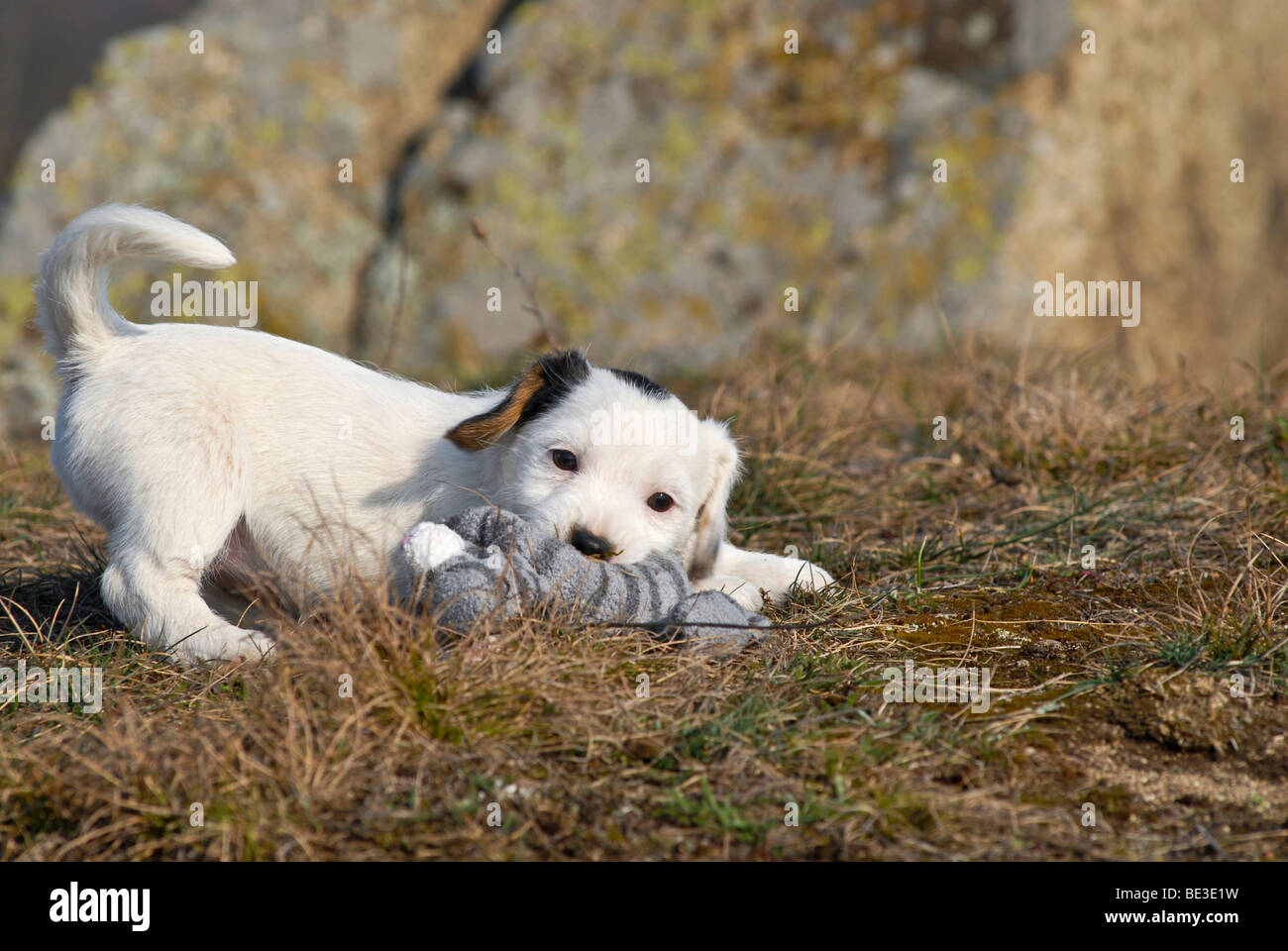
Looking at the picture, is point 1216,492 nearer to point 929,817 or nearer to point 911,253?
point 929,817

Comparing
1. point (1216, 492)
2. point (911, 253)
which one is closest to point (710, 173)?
point (911, 253)

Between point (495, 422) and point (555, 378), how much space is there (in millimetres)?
278

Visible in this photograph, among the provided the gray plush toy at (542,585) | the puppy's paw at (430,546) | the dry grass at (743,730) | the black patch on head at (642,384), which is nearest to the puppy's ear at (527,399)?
the black patch on head at (642,384)

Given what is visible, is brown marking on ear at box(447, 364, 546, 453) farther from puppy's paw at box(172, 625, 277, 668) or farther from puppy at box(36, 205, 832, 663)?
puppy's paw at box(172, 625, 277, 668)

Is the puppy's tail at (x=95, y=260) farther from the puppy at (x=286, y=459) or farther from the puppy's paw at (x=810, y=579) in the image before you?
the puppy's paw at (x=810, y=579)

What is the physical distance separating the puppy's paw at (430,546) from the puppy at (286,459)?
0.69 ft

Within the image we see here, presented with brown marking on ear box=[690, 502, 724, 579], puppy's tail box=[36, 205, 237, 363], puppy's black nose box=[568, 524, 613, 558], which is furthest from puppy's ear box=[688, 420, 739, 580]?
puppy's tail box=[36, 205, 237, 363]

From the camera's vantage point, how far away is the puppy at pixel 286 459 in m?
3.40

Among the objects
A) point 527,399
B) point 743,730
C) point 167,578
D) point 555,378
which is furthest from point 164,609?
point 743,730

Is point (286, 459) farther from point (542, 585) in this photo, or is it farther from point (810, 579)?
point (810, 579)

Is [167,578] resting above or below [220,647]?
above

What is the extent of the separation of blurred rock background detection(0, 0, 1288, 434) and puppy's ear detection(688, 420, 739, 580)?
3395mm

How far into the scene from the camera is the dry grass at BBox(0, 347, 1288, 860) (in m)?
2.33

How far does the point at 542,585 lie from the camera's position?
307 centimetres
